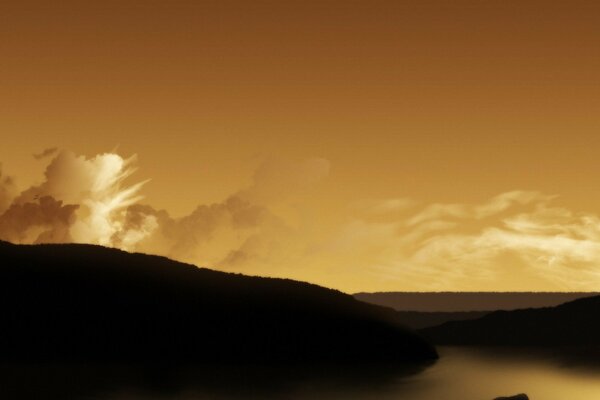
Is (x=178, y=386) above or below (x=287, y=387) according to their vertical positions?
above

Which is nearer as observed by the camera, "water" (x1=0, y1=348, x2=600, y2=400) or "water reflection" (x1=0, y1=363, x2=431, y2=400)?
"water reflection" (x1=0, y1=363, x2=431, y2=400)

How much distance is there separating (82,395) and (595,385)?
3277 inches

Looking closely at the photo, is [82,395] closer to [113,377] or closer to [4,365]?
[113,377]

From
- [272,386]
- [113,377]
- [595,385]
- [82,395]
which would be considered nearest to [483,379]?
[595,385]

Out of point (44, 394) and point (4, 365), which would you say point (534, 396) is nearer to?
point (44, 394)

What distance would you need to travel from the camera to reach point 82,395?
9956 cm

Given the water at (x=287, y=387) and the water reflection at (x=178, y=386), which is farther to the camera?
the water at (x=287, y=387)

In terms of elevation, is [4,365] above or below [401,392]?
above

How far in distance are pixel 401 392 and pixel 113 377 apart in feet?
178

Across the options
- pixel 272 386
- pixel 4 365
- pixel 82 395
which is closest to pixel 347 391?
Result: pixel 272 386

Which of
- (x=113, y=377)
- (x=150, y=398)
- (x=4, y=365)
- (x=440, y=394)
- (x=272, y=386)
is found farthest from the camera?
(x=4, y=365)

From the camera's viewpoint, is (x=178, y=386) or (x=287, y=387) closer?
(x=178, y=386)

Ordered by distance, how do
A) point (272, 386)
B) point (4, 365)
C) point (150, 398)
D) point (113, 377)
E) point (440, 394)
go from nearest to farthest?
point (150, 398) < point (440, 394) < point (272, 386) < point (113, 377) < point (4, 365)

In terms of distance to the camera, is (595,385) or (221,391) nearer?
(221,391)
